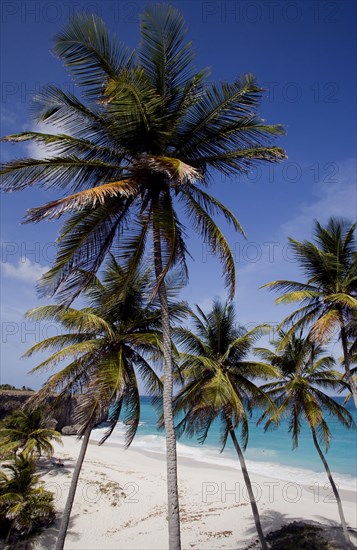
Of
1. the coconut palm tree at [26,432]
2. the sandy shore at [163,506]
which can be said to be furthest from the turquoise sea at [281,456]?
the coconut palm tree at [26,432]

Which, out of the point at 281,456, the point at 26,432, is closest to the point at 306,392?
the point at 26,432

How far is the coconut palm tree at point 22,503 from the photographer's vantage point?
13148 mm

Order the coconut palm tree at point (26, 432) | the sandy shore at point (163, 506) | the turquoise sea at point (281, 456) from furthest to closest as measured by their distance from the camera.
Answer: the turquoise sea at point (281, 456) < the coconut palm tree at point (26, 432) < the sandy shore at point (163, 506)

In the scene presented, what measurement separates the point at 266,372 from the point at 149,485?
15.3 metres

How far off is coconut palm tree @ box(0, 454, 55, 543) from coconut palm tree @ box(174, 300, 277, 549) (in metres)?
6.54

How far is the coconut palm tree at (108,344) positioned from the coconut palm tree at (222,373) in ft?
6.45

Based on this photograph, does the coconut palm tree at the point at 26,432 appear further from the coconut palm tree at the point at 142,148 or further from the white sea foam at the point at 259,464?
the coconut palm tree at the point at 142,148

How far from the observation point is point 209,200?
846 cm

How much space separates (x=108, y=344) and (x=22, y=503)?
770 centimetres

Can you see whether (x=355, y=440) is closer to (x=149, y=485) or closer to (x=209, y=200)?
(x=149, y=485)

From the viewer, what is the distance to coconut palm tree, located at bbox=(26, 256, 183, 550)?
10078 mm

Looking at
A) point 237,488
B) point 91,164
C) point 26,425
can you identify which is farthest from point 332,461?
point 91,164

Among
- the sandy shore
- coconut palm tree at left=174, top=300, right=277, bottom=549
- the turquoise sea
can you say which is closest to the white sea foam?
the turquoise sea

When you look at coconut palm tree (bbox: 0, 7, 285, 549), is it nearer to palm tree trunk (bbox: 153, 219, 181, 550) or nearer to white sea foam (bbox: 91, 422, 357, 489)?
palm tree trunk (bbox: 153, 219, 181, 550)
